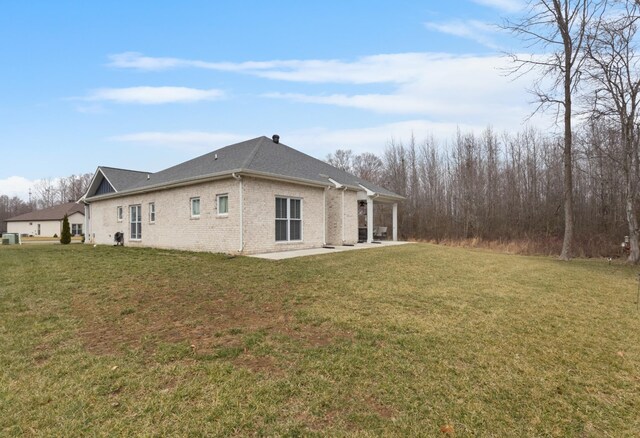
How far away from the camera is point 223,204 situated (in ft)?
43.1

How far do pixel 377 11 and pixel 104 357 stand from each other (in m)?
12.2

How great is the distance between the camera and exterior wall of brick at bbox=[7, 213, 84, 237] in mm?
44812

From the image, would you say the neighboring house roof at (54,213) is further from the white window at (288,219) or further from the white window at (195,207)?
the white window at (288,219)

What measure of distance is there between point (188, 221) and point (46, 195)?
76.4m

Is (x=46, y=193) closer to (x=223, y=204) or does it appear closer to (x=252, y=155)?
(x=252, y=155)

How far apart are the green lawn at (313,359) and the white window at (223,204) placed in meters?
5.25

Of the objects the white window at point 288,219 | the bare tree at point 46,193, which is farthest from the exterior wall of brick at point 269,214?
the bare tree at point 46,193

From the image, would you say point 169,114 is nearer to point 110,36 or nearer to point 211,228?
point 110,36

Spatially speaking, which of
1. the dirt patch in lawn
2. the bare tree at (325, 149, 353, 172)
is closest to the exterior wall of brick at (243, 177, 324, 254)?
the dirt patch in lawn

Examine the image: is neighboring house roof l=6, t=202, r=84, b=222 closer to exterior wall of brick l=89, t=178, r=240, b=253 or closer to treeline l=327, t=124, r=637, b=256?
exterior wall of brick l=89, t=178, r=240, b=253

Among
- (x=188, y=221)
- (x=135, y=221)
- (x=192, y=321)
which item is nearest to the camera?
(x=192, y=321)

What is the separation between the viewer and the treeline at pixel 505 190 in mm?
22219

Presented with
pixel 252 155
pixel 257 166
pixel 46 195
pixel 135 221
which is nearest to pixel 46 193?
pixel 46 195

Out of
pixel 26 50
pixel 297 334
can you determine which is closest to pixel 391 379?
pixel 297 334
